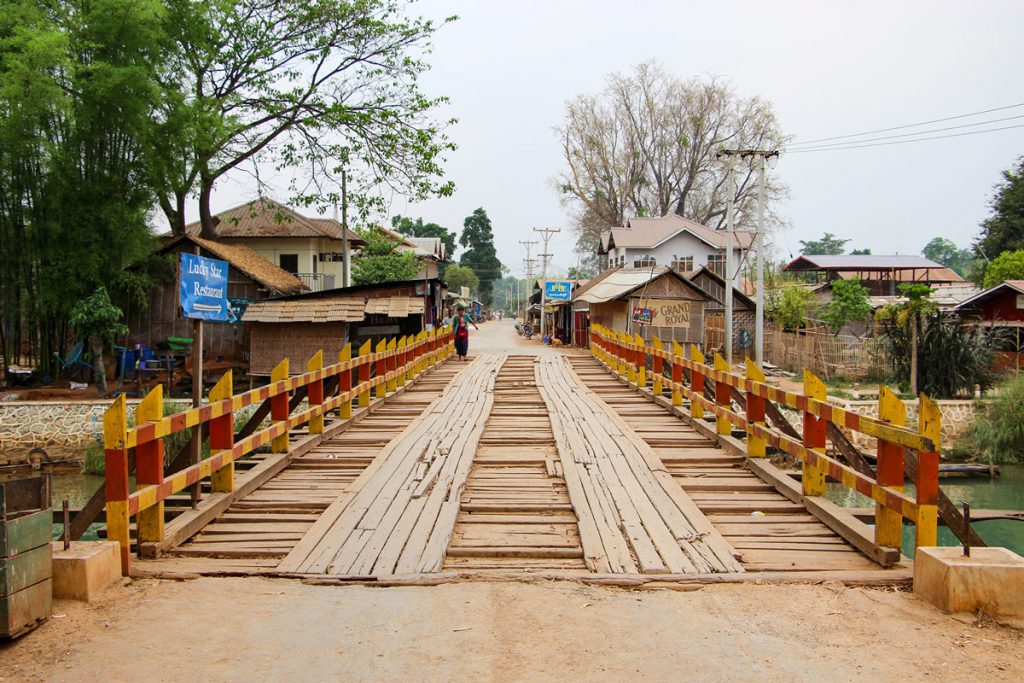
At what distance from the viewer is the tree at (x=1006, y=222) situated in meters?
37.0

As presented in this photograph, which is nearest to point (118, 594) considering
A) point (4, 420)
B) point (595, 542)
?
point (595, 542)

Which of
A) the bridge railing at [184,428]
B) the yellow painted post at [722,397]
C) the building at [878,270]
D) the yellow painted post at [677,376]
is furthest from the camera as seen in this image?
the building at [878,270]

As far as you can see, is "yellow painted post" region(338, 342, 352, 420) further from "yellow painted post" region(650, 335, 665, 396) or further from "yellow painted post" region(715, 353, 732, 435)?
"yellow painted post" region(650, 335, 665, 396)

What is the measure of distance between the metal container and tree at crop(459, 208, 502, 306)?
8735 centimetres

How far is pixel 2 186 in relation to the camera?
20.6 metres

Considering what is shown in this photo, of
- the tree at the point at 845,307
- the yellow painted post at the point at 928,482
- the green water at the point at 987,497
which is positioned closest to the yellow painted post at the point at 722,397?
the yellow painted post at the point at 928,482

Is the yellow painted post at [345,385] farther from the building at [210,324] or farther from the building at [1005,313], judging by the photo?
the building at [1005,313]

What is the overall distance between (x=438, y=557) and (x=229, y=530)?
1.59 m

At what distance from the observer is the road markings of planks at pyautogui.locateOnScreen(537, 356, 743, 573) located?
4.81 metres

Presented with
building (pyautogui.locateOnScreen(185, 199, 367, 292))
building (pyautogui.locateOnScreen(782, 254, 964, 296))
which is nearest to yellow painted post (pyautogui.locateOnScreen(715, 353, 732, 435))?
building (pyautogui.locateOnScreen(185, 199, 367, 292))

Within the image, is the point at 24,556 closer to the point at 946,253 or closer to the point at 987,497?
the point at 987,497

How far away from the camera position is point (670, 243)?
48188mm

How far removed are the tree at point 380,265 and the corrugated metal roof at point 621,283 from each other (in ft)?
37.8

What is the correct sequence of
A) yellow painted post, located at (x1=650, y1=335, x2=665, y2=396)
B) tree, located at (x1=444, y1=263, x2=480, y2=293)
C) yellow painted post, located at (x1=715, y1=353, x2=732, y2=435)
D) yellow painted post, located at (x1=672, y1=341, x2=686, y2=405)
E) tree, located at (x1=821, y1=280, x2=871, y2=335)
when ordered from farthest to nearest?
tree, located at (x1=444, y1=263, x2=480, y2=293) < tree, located at (x1=821, y1=280, x2=871, y2=335) < yellow painted post, located at (x1=650, y1=335, x2=665, y2=396) < yellow painted post, located at (x1=672, y1=341, x2=686, y2=405) < yellow painted post, located at (x1=715, y1=353, x2=732, y2=435)
